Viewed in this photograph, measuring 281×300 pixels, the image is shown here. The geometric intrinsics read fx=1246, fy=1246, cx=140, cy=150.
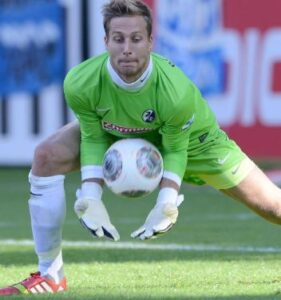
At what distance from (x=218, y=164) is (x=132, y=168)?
91 cm

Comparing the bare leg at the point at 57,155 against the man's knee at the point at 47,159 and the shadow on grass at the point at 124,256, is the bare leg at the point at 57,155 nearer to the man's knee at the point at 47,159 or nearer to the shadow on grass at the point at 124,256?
the man's knee at the point at 47,159

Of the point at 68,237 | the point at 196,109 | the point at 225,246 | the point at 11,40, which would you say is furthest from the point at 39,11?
the point at 196,109

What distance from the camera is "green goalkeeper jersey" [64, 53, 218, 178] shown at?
7137 mm

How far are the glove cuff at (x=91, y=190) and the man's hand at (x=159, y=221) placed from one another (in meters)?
0.33

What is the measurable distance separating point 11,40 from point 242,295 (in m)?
9.82

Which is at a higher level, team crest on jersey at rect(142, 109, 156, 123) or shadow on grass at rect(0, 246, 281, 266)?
team crest on jersey at rect(142, 109, 156, 123)

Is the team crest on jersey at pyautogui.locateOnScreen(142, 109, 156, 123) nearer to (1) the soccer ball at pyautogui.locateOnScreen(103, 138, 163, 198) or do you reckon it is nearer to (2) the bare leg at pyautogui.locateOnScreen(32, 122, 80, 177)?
(1) the soccer ball at pyautogui.locateOnScreen(103, 138, 163, 198)

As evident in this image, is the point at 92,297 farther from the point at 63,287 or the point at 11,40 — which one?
the point at 11,40

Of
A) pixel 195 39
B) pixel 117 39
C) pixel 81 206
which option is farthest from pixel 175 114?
pixel 195 39

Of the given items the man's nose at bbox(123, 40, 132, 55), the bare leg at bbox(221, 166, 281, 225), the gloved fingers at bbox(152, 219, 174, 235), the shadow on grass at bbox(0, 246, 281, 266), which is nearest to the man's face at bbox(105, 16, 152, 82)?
the man's nose at bbox(123, 40, 132, 55)

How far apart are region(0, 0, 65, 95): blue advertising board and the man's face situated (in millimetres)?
9118

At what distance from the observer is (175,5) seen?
51.1 feet

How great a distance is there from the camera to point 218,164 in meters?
7.69

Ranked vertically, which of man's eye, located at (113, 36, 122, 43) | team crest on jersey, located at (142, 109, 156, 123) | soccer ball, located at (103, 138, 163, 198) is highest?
man's eye, located at (113, 36, 122, 43)
